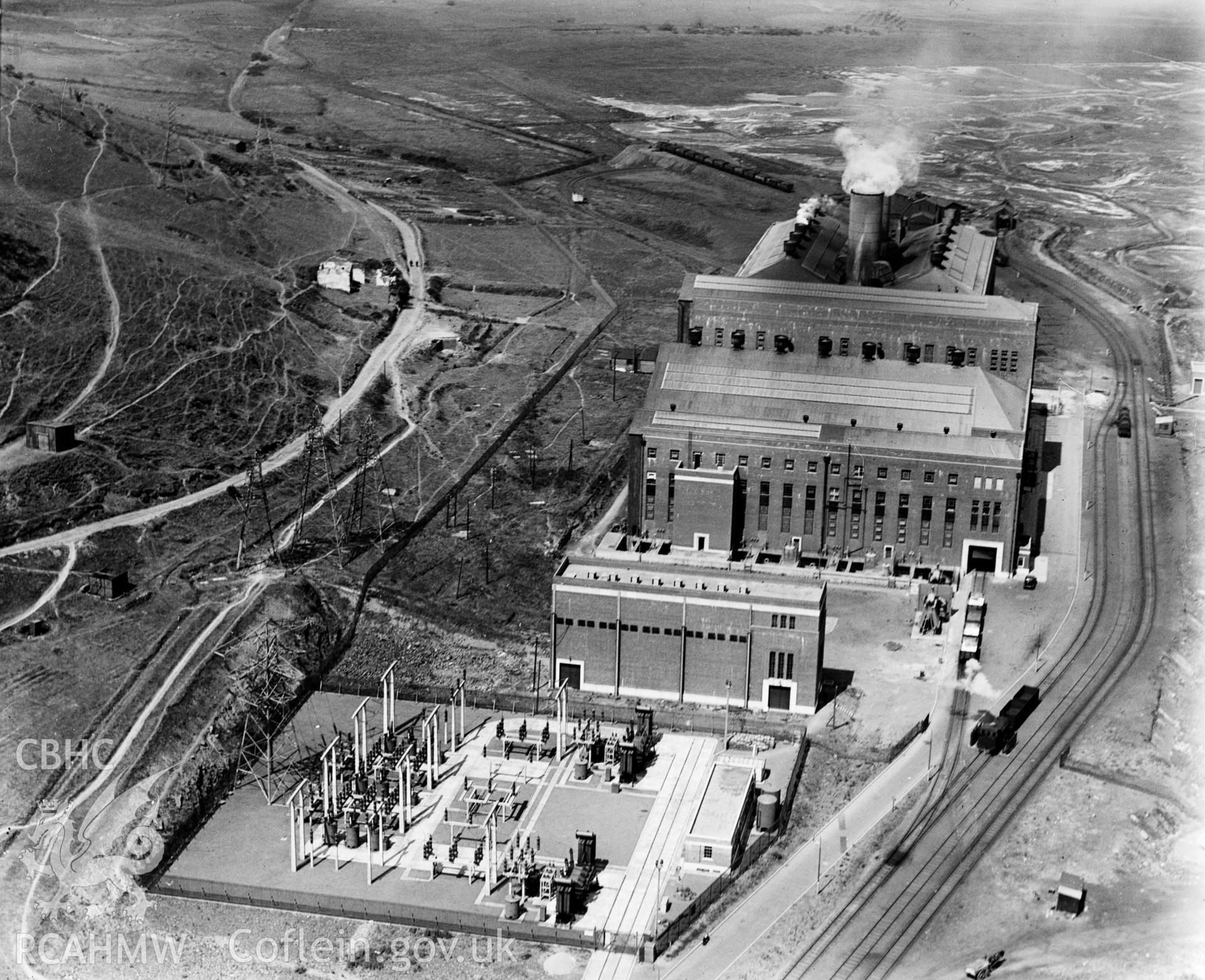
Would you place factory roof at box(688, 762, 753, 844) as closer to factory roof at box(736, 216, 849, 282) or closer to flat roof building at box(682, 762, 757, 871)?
flat roof building at box(682, 762, 757, 871)

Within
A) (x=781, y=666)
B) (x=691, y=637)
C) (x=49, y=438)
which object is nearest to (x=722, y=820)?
(x=781, y=666)

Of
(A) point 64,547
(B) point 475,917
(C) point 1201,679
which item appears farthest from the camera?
(A) point 64,547

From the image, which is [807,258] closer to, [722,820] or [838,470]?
[838,470]

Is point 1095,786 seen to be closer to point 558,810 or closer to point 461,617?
point 558,810

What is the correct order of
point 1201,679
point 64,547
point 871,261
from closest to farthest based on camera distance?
point 1201,679 → point 64,547 → point 871,261

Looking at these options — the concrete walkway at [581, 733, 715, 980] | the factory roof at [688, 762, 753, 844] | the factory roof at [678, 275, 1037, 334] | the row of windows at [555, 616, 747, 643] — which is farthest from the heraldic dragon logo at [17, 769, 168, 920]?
the factory roof at [678, 275, 1037, 334]

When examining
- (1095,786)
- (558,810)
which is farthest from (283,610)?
(1095,786)
